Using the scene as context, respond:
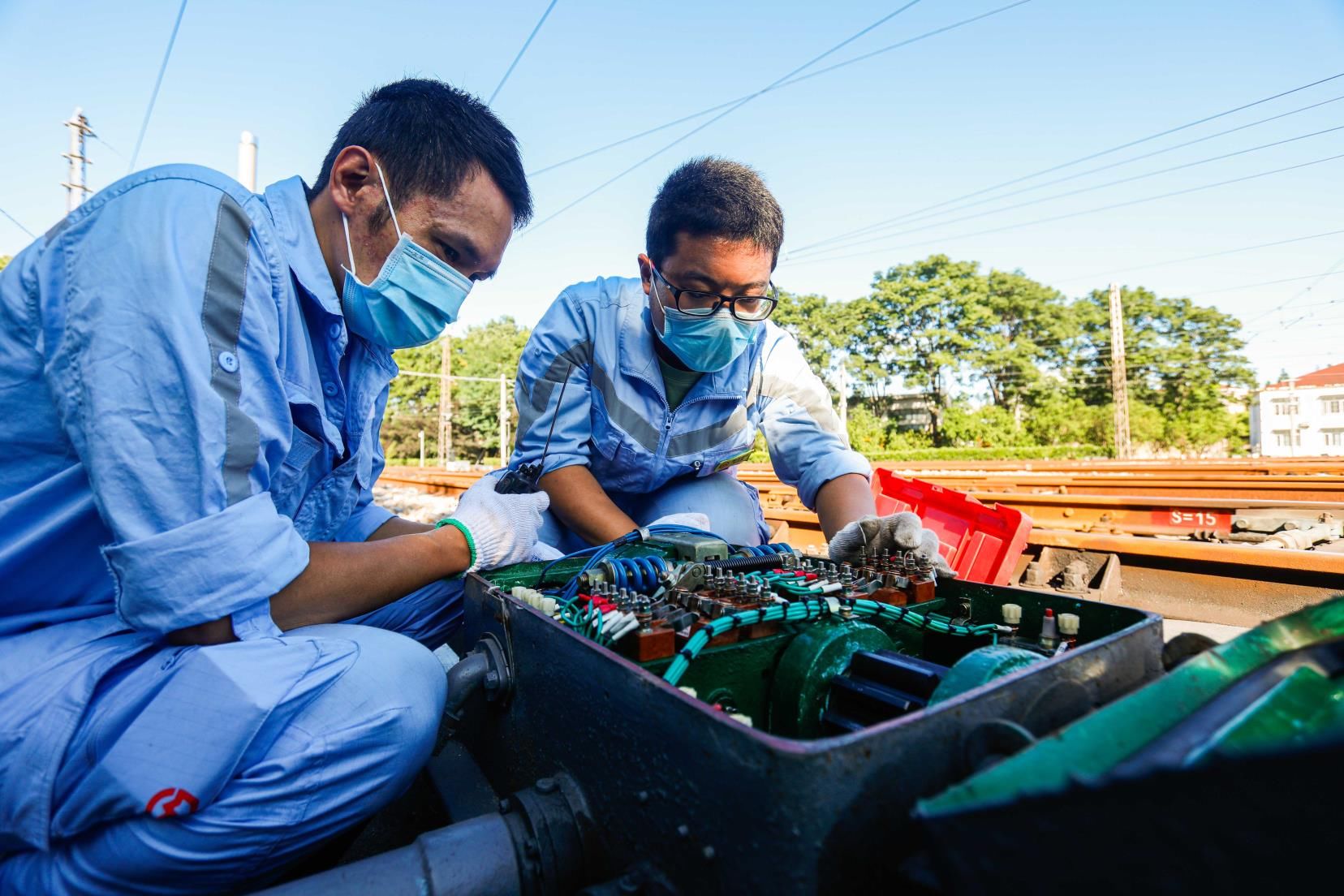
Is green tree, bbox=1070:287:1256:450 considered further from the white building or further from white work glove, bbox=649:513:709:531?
white work glove, bbox=649:513:709:531

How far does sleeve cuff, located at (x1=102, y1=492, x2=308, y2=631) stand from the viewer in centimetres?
118

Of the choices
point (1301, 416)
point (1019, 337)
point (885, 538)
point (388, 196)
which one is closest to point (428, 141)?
point (388, 196)

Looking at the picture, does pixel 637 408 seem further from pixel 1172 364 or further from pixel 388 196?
pixel 1172 364

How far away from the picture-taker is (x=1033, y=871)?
60cm

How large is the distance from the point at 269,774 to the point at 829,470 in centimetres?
230

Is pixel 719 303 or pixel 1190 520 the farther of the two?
pixel 1190 520

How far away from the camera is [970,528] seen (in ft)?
12.7

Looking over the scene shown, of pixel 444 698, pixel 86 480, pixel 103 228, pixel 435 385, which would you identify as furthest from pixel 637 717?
pixel 435 385

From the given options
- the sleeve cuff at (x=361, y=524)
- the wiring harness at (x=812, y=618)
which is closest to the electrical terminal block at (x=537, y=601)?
the wiring harness at (x=812, y=618)

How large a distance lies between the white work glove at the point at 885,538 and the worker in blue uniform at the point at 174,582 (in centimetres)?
121

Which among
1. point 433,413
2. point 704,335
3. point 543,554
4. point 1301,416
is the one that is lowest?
point 1301,416

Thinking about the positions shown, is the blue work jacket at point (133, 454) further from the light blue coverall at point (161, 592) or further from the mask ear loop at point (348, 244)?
the mask ear loop at point (348, 244)

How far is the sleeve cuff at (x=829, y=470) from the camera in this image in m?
2.99

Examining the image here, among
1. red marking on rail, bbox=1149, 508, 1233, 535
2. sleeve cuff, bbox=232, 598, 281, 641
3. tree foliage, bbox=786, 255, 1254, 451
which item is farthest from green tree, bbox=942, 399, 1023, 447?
sleeve cuff, bbox=232, 598, 281, 641
